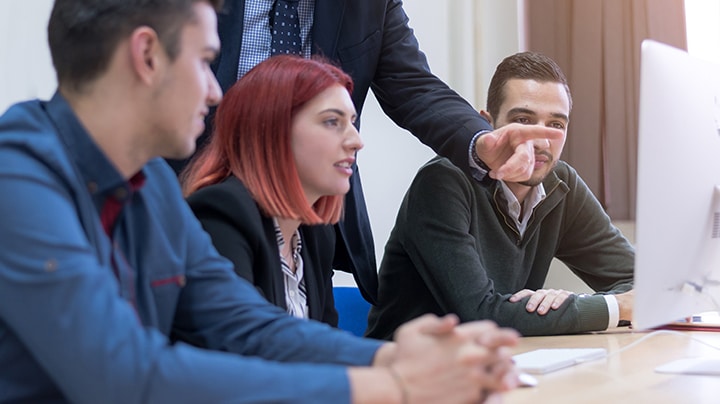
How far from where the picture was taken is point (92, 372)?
0.76 meters

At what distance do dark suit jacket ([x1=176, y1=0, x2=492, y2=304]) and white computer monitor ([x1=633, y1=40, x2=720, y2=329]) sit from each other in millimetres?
828

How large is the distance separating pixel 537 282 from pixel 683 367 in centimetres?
108

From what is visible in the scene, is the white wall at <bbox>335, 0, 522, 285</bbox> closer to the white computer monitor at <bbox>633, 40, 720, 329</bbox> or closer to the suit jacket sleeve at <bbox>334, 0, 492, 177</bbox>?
the suit jacket sleeve at <bbox>334, 0, 492, 177</bbox>

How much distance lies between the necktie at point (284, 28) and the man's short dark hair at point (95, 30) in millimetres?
1023

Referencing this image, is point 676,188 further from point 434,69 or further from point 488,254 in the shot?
point 434,69

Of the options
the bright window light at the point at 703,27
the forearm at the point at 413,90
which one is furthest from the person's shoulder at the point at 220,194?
the bright window light at the point at 703,27

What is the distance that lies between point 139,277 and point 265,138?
2.28 feet

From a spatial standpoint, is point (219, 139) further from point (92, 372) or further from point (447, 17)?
point (447, 17)

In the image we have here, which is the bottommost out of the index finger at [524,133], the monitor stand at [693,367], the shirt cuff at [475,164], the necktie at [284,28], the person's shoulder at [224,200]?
the monitor stand at [693,367]

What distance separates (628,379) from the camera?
1.28 m

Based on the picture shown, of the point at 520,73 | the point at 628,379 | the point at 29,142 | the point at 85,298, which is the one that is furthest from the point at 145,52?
the point at 520,73

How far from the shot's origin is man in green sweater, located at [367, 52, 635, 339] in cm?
193

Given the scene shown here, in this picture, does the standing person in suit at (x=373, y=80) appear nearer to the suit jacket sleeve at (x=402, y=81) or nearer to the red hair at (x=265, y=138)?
the suit jacket sleeve at (x=402, y=81)

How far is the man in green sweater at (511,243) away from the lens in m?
1.93
